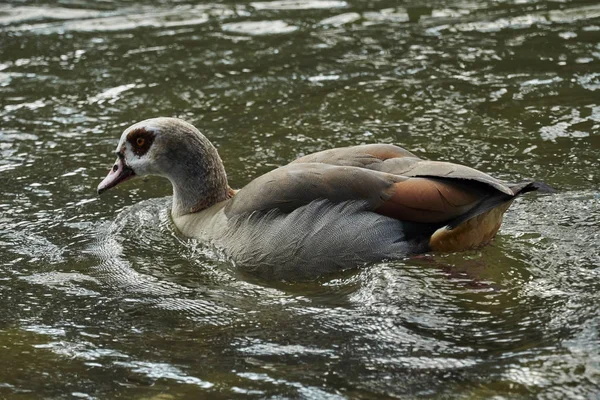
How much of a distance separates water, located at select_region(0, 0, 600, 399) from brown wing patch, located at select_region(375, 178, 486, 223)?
0.32 metres

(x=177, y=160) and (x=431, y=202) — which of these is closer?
(x=431, y=202)

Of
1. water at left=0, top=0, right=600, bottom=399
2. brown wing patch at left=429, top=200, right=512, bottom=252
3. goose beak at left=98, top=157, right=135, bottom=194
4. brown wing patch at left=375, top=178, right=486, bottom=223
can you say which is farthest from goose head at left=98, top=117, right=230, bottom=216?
brown wing patch at left=429, top=200, right=512, bottom=252

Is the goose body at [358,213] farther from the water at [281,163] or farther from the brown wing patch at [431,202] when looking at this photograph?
→ the water at [281,163]

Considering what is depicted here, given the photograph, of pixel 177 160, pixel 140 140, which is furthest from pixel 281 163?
pixel 140 140

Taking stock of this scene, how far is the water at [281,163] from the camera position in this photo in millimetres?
5613

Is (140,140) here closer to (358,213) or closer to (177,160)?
(177,160)

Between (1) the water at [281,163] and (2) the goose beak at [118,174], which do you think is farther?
(2) the goose beak at [118,174]

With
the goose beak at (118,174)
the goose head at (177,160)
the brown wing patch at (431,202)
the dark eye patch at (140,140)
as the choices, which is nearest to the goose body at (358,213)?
the brown wing patch at (431,202)

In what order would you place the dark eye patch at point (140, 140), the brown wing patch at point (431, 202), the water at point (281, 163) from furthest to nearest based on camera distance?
the dark eye patch at point (140, 140) → the brown wing patch at point (431, 202) → the water at point (281, 163)

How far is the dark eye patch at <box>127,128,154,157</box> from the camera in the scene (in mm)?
8133

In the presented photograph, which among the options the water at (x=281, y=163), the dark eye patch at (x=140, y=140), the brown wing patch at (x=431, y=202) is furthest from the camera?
the dark eye patch at (x=140, y=140)

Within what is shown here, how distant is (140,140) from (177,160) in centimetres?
33

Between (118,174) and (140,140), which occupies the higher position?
(140,140)

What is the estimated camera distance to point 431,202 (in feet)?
22.5
